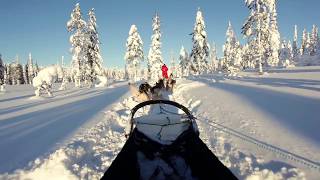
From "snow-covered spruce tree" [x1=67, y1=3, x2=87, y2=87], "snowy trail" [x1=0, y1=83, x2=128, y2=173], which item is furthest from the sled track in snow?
"snow-covered spruce tree" [x1=67, y1=3, x2=87, y2=87]

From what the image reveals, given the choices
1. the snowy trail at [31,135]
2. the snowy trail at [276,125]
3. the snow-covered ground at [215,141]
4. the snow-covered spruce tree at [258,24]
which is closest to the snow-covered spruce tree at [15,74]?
the snow-covered spruce tree at [258,24]

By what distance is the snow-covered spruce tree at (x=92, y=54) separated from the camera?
56312 mm

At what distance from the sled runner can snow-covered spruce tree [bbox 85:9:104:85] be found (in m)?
50.5

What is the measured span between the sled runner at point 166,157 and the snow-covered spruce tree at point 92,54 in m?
50.5

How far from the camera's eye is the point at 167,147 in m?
5.38

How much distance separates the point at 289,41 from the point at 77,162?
148m

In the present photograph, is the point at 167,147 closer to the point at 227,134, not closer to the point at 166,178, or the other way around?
the point at 166,178

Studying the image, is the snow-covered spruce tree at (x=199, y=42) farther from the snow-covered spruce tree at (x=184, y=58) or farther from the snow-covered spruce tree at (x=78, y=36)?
the snow-covered spruce tree at (x=184, y=58)

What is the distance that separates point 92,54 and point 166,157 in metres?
54.0

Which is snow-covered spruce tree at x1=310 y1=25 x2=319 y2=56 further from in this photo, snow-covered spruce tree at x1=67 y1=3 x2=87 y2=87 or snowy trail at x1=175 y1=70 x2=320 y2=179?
snowy trail at x1=175 y1=70 x2=320 y2=179

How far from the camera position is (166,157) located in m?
5.16

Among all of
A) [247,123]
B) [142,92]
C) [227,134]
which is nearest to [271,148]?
[227,134]

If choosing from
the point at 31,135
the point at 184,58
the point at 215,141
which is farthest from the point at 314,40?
the point at 31,135

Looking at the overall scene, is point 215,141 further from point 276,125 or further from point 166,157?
point 166,157
